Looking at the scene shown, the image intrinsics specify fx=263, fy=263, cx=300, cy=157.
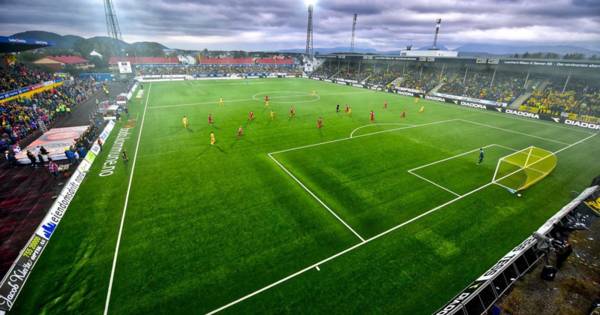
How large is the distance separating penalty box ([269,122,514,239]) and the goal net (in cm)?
74

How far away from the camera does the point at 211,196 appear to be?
16.8 meters

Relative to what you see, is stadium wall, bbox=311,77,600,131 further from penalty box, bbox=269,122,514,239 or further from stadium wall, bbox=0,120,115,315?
stadium wall, bbox=0,120,115,315

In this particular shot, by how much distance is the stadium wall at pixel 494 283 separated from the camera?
26.8 feet

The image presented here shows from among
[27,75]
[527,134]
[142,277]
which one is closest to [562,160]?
[527,134]

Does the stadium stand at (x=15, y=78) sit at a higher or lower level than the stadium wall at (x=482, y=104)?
higher

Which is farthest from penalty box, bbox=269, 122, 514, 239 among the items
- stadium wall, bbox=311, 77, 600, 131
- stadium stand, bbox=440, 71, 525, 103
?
stadium stand, bbox=440, 71, 525, 103

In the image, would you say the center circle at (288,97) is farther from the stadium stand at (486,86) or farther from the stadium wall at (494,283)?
the stadium wall at (494,283)

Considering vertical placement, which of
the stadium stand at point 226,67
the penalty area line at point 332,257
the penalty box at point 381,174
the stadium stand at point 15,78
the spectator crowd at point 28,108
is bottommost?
the penalty area line at point 332,257

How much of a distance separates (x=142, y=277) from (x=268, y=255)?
522 cm

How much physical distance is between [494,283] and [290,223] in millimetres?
8959

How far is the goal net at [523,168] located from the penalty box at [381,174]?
741 millimetres

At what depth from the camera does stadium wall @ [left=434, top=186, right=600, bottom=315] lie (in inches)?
322

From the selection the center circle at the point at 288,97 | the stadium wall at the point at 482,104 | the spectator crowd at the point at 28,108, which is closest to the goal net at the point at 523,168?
the stadium wall at the point at 482,104

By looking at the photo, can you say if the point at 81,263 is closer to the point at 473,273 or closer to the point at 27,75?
the point at 473,273
